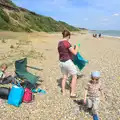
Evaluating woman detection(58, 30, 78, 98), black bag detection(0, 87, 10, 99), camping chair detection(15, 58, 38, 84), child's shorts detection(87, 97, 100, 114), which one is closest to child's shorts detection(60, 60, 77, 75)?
woman detection(58, 30, 78, 98)

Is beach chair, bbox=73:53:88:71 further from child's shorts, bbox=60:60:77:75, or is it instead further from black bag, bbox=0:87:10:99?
black bag, bbox=0:87:10:99

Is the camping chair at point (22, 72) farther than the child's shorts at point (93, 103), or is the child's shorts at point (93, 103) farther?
the camping chair at point (22, 72)

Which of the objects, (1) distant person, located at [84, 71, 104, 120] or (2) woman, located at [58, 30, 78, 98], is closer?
(1) distant person, located at [84, 71, 104, 120]

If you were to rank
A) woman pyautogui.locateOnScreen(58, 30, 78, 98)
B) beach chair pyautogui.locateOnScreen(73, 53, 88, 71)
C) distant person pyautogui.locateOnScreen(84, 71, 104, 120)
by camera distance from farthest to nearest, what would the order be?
beach chair pyautogui.locateOnScreen(73, 53, 88, 71), woman pyautogui.locateOnScreen(58, 30, 78, 98), distant person pyautogui.locateOnScreen(84, 71, 104, 120)

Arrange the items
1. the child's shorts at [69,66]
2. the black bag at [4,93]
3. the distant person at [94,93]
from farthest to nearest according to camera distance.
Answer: the child's shorts at [69,66] → the black bag at [4,93] → the distant person at [94,93]

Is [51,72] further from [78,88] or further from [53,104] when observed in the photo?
[53,104]

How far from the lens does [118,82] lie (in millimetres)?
8945

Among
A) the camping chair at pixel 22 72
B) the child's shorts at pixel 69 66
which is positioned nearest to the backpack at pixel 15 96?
the camping chair at pixel 22 72

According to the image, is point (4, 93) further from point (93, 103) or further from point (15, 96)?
point (93, 103)

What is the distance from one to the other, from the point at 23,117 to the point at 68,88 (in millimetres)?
2629

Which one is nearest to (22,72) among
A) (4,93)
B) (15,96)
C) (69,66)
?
(4,93)

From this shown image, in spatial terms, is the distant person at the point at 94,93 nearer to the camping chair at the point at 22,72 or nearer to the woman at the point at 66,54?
the woman at the point at 66,54

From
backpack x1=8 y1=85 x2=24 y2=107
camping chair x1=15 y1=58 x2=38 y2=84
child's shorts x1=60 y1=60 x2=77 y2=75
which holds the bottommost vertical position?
backpack x1=8 y1=85 x2=24 y2=107

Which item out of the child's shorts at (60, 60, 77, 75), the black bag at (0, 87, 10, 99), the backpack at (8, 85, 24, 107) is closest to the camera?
the backpack at (8, 85, 24, 107)
